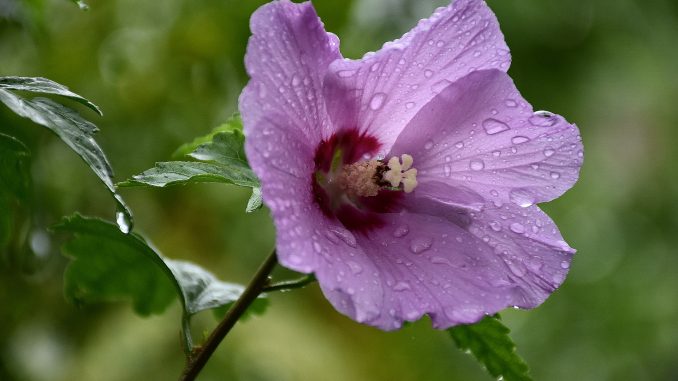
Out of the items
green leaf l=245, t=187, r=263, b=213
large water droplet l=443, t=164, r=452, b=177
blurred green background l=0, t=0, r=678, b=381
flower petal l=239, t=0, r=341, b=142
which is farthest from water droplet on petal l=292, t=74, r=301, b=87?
blurred green background l=0, t=0, r=678, b=381

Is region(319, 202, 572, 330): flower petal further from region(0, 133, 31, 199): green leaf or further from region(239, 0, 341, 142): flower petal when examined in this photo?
region(0, 133, 31, 199): green leaf

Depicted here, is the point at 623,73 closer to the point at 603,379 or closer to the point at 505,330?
the point at 603,379

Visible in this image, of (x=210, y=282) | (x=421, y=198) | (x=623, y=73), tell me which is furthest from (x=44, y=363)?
(x=623, y=73)

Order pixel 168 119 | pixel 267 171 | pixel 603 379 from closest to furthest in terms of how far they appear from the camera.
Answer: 1. pixel 267 171
2. pixel 168 119
3. pixel 603 379

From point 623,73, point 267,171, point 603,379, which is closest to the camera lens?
point 267,171

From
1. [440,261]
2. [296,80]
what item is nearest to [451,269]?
[440,261]

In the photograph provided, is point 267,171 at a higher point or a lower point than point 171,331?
higher

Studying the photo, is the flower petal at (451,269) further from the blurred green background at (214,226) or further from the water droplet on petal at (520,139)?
the blurred green background at (214,226)

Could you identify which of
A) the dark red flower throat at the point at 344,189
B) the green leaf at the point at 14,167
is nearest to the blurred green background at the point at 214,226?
the dark red flower throat at the point at 344,189
